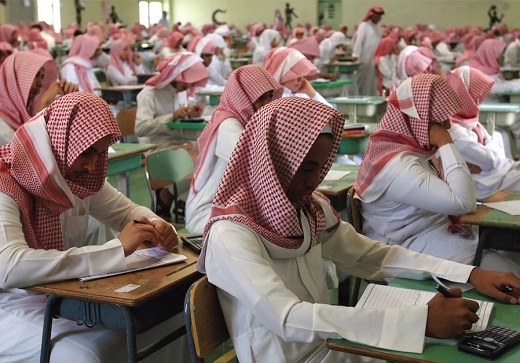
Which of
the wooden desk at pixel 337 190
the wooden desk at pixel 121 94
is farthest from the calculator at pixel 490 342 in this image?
the wooden desk at pixel 121 94

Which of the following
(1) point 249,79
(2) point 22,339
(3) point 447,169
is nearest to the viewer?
(2) point 22,339

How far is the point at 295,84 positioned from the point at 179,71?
101cm

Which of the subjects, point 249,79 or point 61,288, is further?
point 249,79

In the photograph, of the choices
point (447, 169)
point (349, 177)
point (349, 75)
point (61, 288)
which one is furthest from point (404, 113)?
point (349, 75)

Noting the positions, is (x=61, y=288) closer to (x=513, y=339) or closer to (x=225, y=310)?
(x=225, y=310)

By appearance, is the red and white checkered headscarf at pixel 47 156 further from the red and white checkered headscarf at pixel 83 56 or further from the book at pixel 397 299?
the red and white checkered headscarf at pixel 83 56

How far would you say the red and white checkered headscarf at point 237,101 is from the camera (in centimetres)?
361

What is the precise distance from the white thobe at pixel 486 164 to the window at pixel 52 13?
1912 centimetres

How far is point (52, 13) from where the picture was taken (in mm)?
21594

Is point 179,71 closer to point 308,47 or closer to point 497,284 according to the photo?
point 497,284

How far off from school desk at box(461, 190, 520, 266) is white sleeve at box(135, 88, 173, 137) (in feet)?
11.0

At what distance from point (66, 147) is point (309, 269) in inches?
35.7

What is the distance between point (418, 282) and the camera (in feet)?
6.89

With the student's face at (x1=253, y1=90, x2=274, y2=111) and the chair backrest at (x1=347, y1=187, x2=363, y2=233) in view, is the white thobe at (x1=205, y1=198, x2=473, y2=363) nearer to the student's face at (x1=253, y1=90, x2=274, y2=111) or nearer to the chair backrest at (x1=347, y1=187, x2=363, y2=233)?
the chair backrest at (x1=347, y1=187, x2=363, y2=233)
